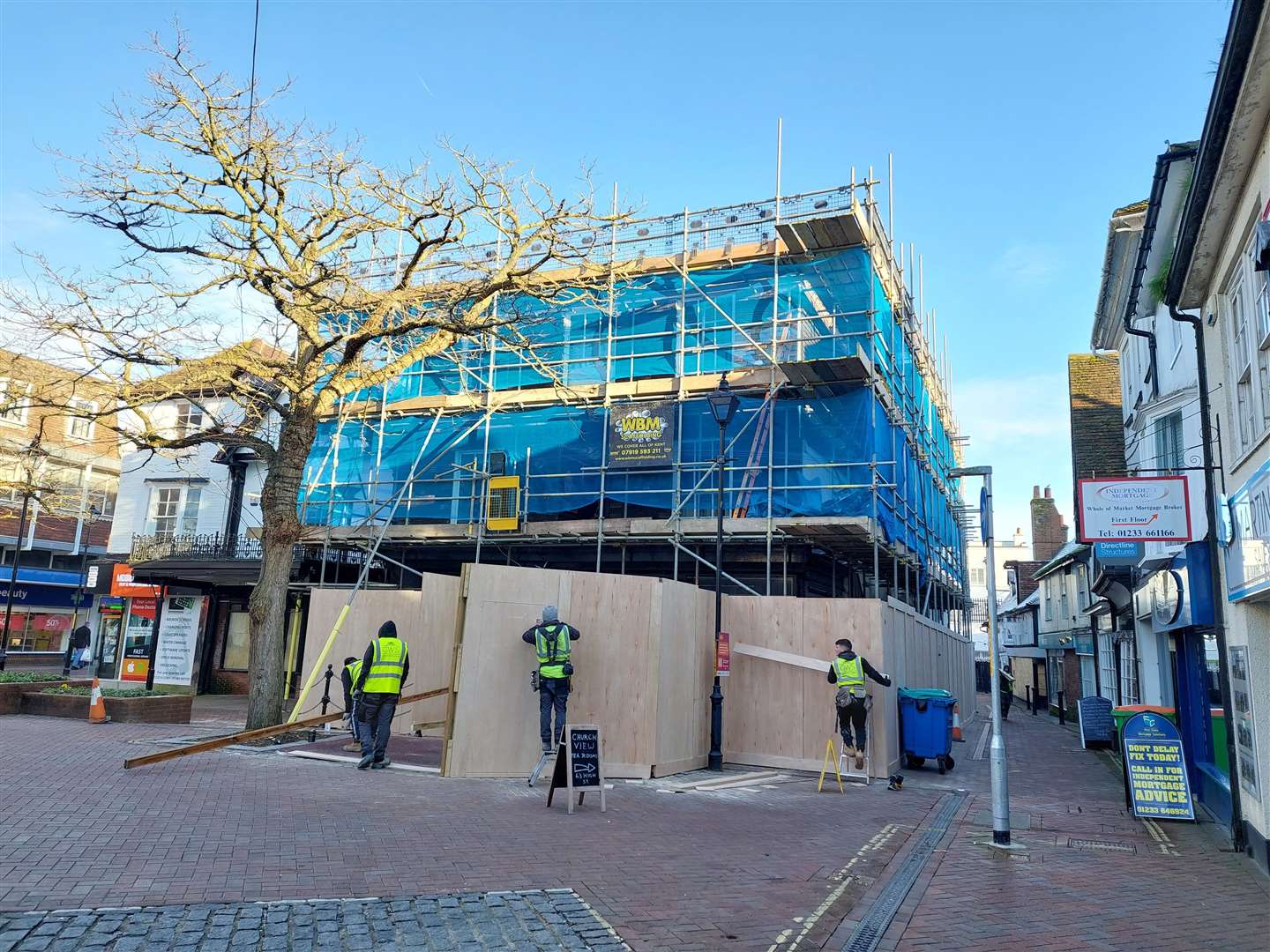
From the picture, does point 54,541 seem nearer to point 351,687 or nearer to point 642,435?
point 642,435

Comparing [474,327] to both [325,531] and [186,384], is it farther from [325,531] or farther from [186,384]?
[325,531]

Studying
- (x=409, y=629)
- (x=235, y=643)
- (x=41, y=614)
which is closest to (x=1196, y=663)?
(x=409, y=629)

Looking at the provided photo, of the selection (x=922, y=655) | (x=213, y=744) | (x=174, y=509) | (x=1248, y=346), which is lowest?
(x=213, y=744)

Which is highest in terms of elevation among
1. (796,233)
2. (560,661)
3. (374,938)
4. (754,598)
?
(796,233)

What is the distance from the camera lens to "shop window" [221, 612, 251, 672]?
24.7 meters

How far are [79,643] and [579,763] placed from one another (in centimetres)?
3025

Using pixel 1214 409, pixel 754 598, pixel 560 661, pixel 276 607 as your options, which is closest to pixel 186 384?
pixel 276 607

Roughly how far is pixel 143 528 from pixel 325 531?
33.5 feet

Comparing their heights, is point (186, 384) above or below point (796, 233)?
below

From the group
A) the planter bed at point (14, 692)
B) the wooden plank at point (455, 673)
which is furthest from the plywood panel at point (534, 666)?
the planter bed at point (14, 692)

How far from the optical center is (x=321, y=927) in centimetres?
495

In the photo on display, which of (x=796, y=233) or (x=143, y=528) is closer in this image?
(x=796, y=233)

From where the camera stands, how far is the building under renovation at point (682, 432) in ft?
58.6

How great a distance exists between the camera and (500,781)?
1029cm
